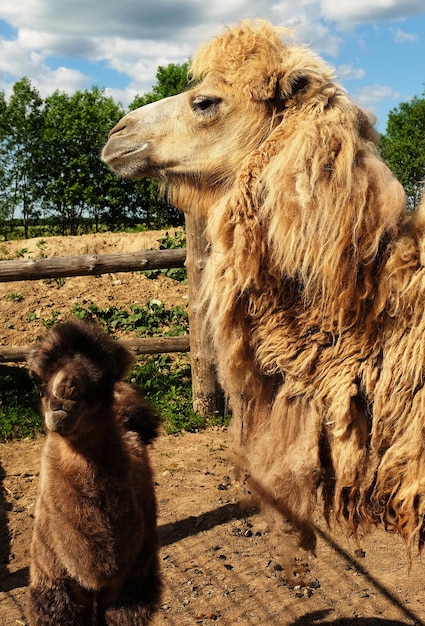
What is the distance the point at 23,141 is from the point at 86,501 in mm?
15708

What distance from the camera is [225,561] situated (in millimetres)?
5000

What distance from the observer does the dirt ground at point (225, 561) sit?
4.36 m

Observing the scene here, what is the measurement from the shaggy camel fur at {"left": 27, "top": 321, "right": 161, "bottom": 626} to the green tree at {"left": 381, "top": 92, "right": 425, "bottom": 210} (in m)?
12.8

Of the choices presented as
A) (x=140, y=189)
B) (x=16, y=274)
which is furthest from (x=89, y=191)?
(x=16, y=274)

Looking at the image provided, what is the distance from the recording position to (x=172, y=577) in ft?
15.7

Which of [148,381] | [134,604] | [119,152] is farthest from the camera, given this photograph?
[148,381]

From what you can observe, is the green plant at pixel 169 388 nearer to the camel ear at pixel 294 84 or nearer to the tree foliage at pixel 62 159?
the camel ear at pixel 294 84

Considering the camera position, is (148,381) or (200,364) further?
(148,381)

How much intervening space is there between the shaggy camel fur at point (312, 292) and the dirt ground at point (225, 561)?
2.01 feet

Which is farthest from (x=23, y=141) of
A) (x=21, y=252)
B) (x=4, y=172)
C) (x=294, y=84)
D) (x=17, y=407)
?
(x=294, y=84)

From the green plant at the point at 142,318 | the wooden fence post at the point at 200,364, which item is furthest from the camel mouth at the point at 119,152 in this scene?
the green plant at the point at 142,318

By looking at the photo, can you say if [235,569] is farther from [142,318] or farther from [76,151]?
[76,151]

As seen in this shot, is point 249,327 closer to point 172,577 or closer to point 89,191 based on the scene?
point 172,577

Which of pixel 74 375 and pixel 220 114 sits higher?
pixel 220 114
